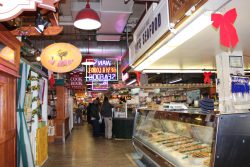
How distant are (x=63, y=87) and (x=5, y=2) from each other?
11.0 m

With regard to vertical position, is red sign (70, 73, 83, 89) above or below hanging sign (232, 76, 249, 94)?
above

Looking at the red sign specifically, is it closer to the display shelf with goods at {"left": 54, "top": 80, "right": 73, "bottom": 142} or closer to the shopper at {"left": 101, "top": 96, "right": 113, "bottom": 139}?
the display shelf with goods at {"left": 54, "top": 80, "right": 73, "bottom": 142}

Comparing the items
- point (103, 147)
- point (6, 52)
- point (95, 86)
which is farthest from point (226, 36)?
point (95, 86)

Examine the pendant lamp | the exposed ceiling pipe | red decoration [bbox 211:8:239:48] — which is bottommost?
red decoration [bbox 211:8:239:48]

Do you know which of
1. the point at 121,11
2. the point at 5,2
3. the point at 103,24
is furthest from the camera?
the point at 103,24

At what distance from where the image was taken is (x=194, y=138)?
4930 millimetres

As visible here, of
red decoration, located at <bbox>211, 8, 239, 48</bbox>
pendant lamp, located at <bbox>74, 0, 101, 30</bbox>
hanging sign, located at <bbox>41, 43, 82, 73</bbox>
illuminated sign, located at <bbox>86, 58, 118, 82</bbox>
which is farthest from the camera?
illuminated sign, located at <bbox>86, 58, 118, 82</bbox>

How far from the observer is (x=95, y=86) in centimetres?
1747

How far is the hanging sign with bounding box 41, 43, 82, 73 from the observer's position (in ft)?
20.3

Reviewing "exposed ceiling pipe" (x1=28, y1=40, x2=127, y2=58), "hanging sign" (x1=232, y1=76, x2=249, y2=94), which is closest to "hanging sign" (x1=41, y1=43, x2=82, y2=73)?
"hanging sign" (x1=232, y1=76, x2=249, y2=94)

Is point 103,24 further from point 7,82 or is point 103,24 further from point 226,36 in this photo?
point 226,36

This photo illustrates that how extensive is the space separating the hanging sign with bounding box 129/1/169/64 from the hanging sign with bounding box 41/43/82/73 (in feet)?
4.58

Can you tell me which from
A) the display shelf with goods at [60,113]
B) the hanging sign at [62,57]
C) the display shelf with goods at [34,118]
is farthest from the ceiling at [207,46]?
the display shelf with goods at [60,113]

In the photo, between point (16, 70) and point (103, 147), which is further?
point (103, 147)
